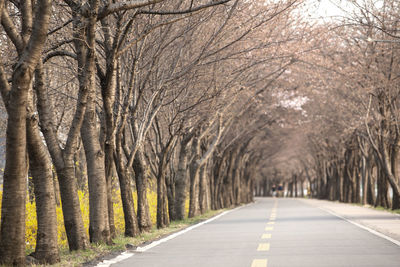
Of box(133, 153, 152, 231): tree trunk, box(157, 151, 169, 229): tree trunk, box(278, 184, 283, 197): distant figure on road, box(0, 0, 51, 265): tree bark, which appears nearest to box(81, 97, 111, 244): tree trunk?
box(0, 0, 51, 265): tree bark

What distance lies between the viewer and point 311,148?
238 ft

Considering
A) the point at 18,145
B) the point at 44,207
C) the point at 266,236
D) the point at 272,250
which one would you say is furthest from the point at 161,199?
the point at 18,145

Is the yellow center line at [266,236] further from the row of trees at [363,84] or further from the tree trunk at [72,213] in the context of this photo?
the row of trees at [363,84]

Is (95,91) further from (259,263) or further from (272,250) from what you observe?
(259,263)

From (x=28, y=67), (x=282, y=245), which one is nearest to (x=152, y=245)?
(x=282, y=245)

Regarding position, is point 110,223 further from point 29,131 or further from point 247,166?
point 247,166

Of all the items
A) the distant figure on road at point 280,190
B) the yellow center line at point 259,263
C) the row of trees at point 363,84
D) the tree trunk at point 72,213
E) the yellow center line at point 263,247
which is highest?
the row of trees at point 363,84

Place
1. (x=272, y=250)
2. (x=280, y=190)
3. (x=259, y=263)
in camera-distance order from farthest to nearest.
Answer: (x=280, y=190)
(x=272, y=250)
(x=259, y=263)

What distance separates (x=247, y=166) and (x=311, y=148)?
7.56 m

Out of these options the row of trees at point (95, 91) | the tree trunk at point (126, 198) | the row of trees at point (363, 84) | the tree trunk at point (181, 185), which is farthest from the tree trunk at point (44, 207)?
the tree trunk at point (181, 185)

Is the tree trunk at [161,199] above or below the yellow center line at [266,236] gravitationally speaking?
above

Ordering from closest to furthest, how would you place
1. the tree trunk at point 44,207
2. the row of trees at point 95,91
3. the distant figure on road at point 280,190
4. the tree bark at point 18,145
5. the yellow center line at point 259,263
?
the tree bark at point 18,145
the row of trees at point 95,91
the yellow center line at point 259,263
the tree trunk at point 44,207
the distant figure on road at point 280,190

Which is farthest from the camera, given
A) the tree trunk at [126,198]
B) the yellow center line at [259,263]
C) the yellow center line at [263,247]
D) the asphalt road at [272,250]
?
the tree trunk at [126,198]

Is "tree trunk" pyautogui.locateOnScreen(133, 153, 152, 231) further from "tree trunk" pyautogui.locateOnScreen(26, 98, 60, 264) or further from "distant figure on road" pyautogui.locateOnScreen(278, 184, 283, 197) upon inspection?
"distant figure on road" pyautogui.locateOnScreen(278, 184, 283, 197)
